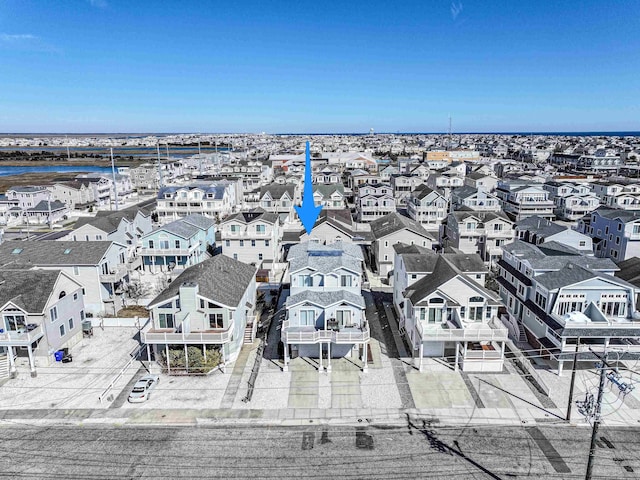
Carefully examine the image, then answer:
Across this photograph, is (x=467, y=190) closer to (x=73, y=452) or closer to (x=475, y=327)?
(x=475, y=327)

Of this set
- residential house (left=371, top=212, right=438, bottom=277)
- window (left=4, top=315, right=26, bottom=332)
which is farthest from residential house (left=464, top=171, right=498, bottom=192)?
window (left=4, top=315, right=26, bottom=332)

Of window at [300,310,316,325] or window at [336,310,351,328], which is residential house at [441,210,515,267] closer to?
window at [336,310,351,328]

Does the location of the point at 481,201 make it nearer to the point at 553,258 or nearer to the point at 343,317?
the point at 553,258

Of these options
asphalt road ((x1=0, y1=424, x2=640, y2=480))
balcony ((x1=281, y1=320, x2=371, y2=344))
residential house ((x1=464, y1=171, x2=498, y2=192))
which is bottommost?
asphalt road ((x1=0, y1=424, x2=640, y2=480))

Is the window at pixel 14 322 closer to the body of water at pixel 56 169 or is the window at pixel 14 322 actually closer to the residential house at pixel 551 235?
the residential house at pixel 551 235

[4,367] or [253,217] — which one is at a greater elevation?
[253,217]

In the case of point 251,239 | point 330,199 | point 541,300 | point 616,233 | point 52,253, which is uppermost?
point 330,199

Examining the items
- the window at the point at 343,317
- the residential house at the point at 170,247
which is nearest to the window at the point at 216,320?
the window at the point at 343,317

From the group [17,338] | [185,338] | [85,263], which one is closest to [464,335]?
[185,338]
